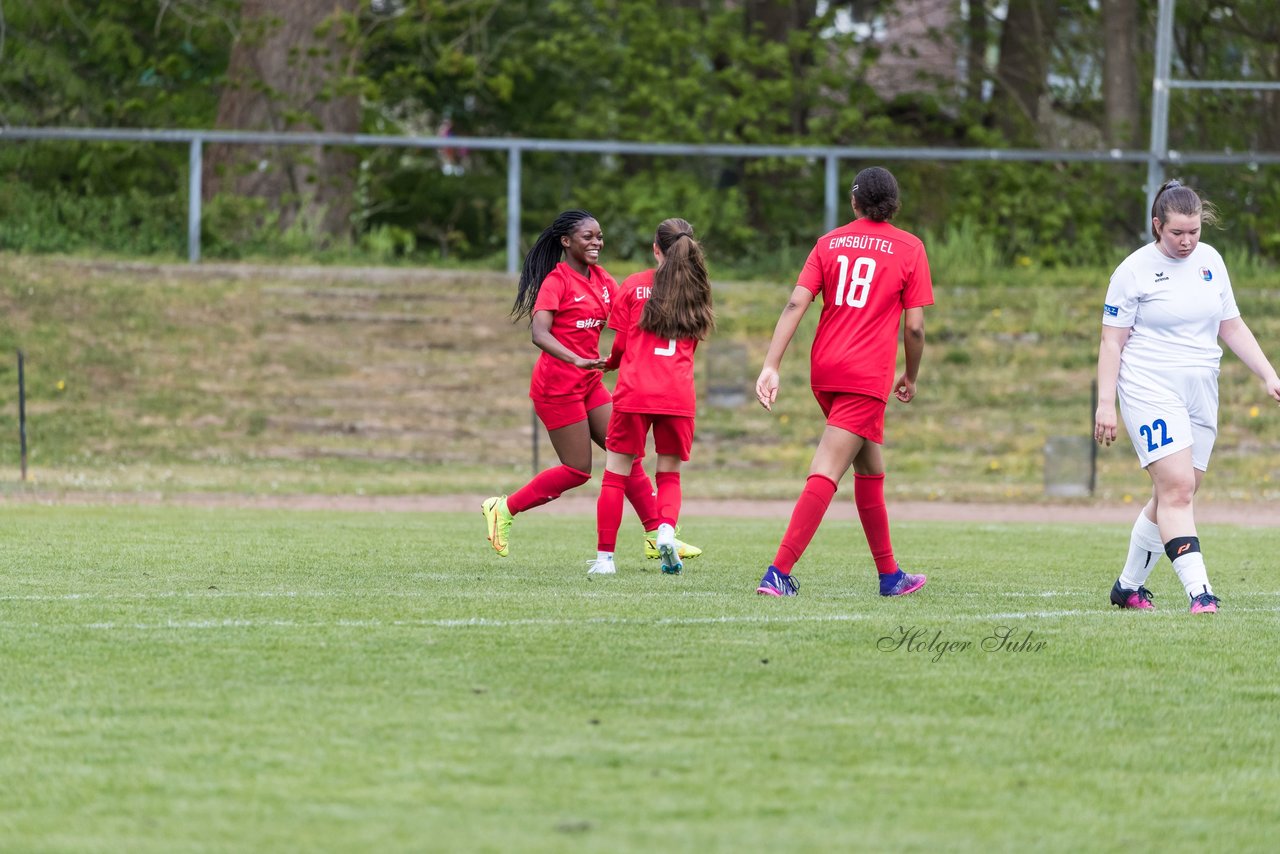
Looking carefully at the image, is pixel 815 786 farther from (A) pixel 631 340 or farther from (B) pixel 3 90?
(B) pixel 3 90

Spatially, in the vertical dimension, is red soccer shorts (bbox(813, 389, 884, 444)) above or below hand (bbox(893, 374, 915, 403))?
below

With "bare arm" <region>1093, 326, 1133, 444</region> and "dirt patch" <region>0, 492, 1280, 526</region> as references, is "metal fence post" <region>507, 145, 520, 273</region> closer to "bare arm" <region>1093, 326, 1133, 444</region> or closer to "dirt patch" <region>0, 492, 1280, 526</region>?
"dirt patch" <region>0, 492, 1280, 526</region>

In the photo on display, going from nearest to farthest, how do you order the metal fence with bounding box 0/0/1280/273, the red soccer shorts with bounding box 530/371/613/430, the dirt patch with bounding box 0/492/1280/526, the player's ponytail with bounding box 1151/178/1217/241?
the player's ponytail with bounding box 1151/178/1217/241
the red soccer shorts with bounding box 530/371/613/430
the dirt patch with bounding box 0/492/1280/526
the metal fence with bounding box 0/0/1280/273

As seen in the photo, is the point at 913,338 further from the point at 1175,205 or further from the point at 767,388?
the point at 1175,205

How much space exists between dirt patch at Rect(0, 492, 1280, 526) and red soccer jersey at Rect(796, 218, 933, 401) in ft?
22.6

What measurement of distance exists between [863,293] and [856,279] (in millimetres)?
70

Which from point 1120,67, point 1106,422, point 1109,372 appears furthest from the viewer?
point 1120,67

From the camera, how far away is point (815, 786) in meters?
4.64

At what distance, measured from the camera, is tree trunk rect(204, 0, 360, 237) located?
82.0 feet

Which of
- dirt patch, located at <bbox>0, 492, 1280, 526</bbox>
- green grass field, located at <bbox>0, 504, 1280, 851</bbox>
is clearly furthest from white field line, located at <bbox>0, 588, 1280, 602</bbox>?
dirt patch, located at <bbox>0, 492, 1280, 526</bbox>

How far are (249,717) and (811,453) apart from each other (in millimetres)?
14502

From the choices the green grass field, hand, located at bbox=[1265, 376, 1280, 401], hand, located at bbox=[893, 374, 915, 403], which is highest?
hand, located at bbox=[1265, 376, 1280, 401]

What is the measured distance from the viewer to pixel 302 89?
25.7 m

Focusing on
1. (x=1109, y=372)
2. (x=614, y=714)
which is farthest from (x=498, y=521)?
(x=614, y=714)
